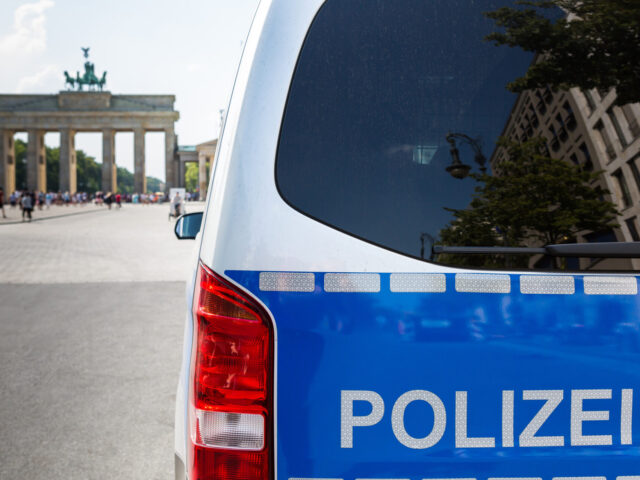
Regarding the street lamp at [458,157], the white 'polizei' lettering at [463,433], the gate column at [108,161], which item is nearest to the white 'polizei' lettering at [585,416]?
the white 'polizei' lettering at [463,433]

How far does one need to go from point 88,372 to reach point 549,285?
15.0 ft

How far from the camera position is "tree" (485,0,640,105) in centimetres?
133

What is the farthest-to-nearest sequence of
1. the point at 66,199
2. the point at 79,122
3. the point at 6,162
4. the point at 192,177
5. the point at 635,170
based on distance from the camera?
the point at 192,177, the point at 79,122, the point at 6,162, the point at 66,199, the point at 635,170

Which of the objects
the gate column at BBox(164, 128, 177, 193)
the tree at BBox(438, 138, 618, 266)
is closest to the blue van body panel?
the tree at BBox(438, 138, 618, 266)

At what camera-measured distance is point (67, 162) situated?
84.9 m

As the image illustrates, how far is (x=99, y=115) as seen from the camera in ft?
285

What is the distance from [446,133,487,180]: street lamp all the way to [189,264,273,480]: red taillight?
1.72 ft

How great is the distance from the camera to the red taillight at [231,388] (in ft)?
4.27

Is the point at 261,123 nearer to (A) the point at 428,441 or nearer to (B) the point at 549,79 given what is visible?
(B) the point at 549,79

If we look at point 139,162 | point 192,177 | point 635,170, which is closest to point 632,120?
point 635,170

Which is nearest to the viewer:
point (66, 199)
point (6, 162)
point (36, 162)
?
point (66, 199)

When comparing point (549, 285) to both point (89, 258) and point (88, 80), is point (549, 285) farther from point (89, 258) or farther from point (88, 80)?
point (88, 80)

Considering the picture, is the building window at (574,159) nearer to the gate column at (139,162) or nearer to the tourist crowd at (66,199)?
the tourist crowd at (66,199)

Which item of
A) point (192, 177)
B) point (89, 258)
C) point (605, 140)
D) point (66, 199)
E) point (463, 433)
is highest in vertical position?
point (192, 177)
